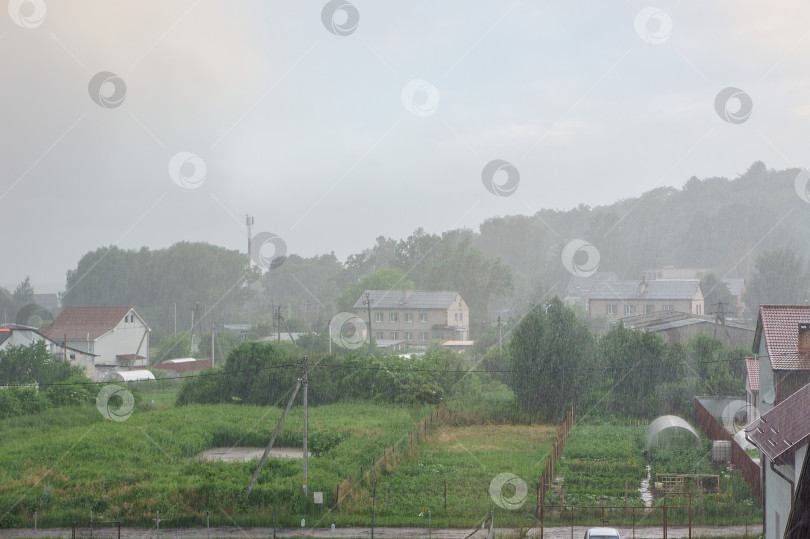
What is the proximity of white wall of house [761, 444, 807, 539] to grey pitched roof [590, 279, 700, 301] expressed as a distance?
40.1 metres

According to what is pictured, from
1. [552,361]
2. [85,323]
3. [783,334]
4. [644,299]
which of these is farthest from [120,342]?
[783,334]

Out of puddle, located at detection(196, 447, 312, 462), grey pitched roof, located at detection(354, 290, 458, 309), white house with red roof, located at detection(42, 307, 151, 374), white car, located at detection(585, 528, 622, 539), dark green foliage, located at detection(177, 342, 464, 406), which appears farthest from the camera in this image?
grey pitched roof, located at detection(354, 290, 458, 309)

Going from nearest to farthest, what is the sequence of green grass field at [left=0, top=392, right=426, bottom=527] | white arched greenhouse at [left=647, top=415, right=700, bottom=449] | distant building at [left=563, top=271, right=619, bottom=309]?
green grass field at [left=0, top=392, right=426, bottom=527] → white arched greenhouse at [left=647, top=415, right=700, bottom=449] → distant building at [left=563, top=271, right=619, bottom=309]

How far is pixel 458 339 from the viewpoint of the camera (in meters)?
51.4

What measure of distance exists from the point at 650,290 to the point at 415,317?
54.2ft

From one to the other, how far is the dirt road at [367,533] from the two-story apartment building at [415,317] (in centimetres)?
3470

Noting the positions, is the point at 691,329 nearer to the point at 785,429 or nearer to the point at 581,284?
the point at 785,429

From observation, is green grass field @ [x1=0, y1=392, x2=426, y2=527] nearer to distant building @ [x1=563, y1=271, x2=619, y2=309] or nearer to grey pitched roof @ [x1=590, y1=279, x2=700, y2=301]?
grey pitched roof @ [x1=590, y1=279, x2=700, y2=301]

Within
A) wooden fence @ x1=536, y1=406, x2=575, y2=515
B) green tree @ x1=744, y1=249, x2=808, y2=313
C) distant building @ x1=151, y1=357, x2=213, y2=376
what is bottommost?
wooden fence @ x1=536, y1=406, x2=575, y2=515

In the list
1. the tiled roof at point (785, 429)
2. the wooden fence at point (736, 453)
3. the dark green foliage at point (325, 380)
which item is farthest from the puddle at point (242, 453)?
the tiled roof at point (785, 429)

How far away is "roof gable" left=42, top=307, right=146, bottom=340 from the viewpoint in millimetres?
39656

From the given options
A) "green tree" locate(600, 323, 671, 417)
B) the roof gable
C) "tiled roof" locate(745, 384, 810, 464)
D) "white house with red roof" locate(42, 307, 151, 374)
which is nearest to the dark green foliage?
"green tree" locate(600, 323, 671, 417)

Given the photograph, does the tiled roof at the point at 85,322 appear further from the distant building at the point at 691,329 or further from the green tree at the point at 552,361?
the distant building at the point at 691,329

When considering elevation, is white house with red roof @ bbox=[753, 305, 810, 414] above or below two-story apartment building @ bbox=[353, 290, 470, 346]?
below
